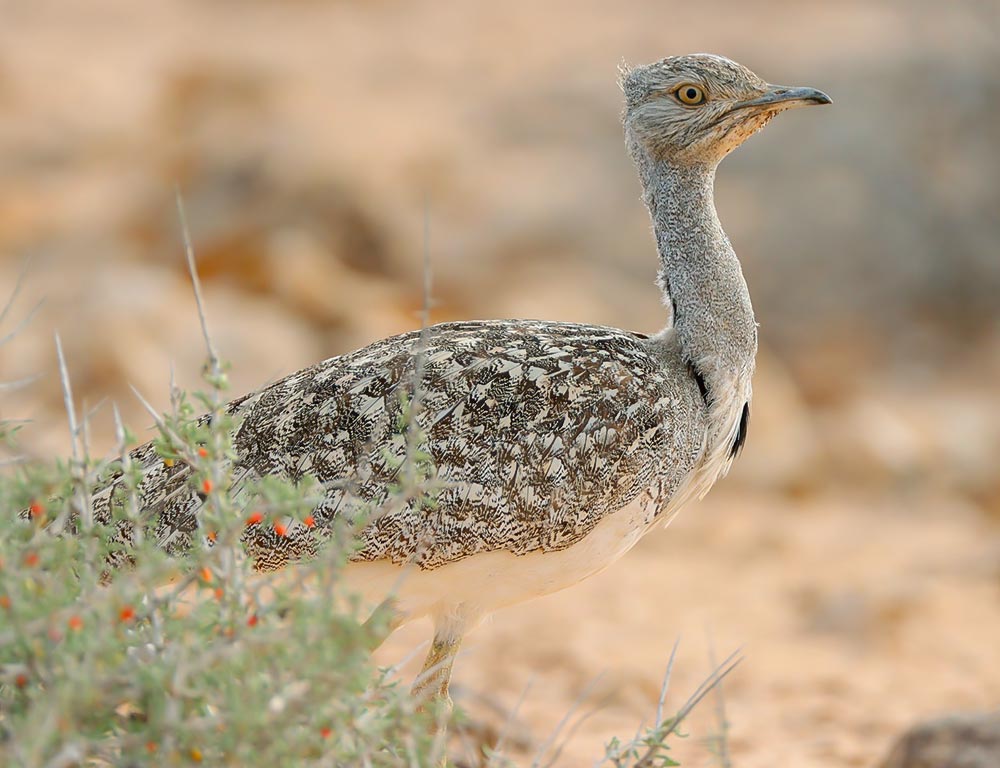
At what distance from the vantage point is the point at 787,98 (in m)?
3.50

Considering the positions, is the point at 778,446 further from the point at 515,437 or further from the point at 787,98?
the point at 515,437

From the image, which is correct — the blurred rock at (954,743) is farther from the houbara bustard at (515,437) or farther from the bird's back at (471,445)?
the bird's back at (471,445)

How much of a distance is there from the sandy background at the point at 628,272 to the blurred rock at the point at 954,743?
67cm

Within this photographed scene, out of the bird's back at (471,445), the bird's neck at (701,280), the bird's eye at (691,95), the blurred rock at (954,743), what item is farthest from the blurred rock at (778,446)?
the bird's back at (471,445)

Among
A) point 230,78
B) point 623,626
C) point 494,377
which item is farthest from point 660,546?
point 230,78

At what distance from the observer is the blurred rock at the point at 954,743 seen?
11.9ft

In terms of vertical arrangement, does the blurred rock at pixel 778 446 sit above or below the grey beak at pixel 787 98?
below

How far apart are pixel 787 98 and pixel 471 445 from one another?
1.32 metres

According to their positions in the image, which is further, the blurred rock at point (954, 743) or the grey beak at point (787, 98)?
the blurred rock at point (954, 743)

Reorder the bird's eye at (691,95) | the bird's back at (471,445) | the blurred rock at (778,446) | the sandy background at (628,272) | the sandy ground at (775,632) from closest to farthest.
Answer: the bird's back at (471,445)
the bird's eye at (691,95)
the sandy ground at (775,632)
the sandy background at (628,272)
the blurred rock at (778,446)

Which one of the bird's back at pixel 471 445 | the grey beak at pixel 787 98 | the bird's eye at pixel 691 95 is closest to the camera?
the bird's back at pixel 471 445

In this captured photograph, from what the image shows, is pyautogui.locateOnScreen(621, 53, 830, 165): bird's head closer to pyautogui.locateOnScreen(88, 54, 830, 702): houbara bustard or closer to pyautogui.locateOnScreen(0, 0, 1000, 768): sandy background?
pyautogui.locateOnScreen(88, 54, 830, 702): houbara bustard

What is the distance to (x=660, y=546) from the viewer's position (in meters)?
7.16

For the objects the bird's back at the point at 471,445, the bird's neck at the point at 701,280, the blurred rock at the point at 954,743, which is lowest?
the blurred rock at the point at 954,743
